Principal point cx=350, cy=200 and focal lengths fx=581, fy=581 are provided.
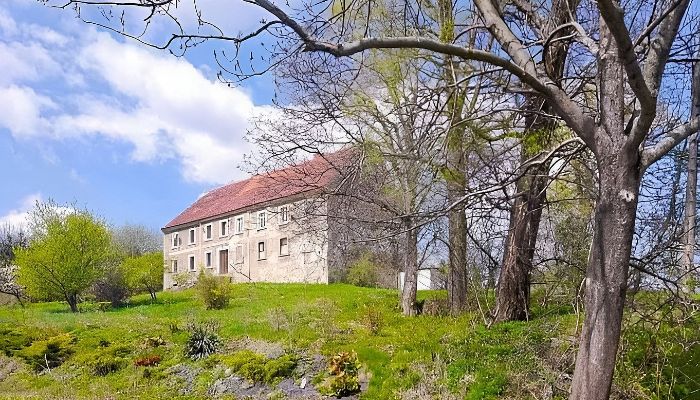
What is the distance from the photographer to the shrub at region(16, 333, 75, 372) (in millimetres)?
11398

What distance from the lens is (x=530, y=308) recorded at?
1074cm

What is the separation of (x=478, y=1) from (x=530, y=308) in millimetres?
7056

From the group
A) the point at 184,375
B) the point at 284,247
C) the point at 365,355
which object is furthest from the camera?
the point at 284,247

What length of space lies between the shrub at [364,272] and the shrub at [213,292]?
6592mm

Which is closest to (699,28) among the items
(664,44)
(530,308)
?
(664,44)

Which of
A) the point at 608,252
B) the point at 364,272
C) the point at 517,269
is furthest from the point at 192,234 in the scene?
the point at 608,252

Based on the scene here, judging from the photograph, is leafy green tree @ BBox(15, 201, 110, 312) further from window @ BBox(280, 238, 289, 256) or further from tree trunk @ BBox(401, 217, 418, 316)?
tree trunk @ BBox(401, 217, 418, 316)

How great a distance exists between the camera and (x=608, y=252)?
4371mm

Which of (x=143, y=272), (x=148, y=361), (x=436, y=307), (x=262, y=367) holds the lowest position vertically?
(x=148, y=361)

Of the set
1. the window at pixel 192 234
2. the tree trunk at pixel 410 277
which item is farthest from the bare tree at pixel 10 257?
the tree trunk at pixel 410 277

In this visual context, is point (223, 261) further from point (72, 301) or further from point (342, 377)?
point (342, 377)

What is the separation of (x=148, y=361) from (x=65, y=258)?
15.3 meters

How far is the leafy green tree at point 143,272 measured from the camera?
25.8 m

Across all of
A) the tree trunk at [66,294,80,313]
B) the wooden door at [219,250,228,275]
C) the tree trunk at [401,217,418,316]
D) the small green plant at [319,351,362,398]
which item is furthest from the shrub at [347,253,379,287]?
the small green plant at [319,351,362,398]
